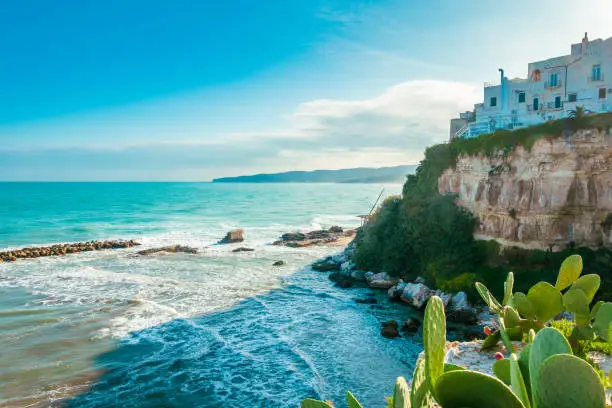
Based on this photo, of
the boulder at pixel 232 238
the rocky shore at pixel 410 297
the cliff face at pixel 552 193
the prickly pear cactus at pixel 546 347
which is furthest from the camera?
the boulder at pixel 232 238

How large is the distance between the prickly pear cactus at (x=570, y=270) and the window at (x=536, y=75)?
87.2 feet

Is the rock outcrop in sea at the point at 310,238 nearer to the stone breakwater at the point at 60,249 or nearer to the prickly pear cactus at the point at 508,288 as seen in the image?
the stone breakwater at the point at 60,249

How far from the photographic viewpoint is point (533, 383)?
8.84 feet

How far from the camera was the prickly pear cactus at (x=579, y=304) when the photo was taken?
8.41 m

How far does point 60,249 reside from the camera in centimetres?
4338

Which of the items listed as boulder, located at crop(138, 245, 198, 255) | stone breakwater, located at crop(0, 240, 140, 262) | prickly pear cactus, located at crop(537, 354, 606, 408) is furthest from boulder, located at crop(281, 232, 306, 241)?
prickly pear cactus, located at crop(537, 354, 606, 408)

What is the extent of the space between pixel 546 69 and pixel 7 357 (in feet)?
120

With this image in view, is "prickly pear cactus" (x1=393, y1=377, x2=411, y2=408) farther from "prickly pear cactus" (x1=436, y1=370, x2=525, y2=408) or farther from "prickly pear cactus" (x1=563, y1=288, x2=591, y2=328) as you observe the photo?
"prickly pear cactus" (x1=563, y1=288, x2=591, y2=328)

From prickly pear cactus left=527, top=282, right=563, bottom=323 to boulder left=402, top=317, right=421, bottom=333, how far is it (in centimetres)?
1135

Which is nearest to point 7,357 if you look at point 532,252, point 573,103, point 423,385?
point 423,385

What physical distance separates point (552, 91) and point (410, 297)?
18791 millimetres

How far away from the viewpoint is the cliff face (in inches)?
838

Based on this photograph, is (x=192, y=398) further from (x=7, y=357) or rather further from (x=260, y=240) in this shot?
(x=260, y=240)

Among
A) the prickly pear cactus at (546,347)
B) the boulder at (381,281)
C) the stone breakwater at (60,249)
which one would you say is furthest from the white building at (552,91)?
the stone breakwater at (60,249)
